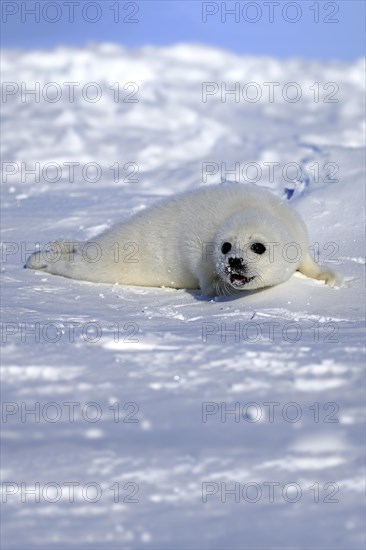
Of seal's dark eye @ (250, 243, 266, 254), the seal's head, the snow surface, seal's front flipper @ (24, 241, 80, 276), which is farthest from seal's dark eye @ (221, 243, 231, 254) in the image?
seal's front flipper @ (24, 241, 80, 276)

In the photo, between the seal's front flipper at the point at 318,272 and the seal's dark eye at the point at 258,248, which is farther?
the seal's front flipper at the point at 318,272

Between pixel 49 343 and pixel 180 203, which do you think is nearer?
pixel 49 343

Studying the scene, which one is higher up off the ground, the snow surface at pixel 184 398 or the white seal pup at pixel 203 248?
the white seal pup at pixel 203 248

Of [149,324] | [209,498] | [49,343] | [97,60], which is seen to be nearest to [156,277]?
[149,324]

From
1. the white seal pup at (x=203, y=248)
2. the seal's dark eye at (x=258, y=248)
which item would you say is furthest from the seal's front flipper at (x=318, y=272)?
the seal's dark eye at (x=258, y=248)

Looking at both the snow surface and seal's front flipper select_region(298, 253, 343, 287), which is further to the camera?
seal's front flipper select_region(298, 253, 343, 287)

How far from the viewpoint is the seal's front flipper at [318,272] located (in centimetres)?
430

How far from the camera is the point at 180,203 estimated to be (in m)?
4.59

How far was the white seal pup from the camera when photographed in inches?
160

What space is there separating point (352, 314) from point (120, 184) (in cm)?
445

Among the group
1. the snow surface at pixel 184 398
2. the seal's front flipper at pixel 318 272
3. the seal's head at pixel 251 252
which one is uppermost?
the seal's head at pixel 251 252

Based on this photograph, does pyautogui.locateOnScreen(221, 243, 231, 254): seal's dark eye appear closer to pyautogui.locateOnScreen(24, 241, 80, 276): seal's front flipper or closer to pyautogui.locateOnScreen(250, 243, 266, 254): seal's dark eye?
pyautogui.locateOnScreen(250, 243, 266, 254): seal's dark eye

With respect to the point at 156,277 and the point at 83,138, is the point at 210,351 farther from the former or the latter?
the point at 83,138

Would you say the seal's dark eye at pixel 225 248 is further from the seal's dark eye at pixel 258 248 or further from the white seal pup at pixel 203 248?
the seal's dark eye at pixel 258 248
